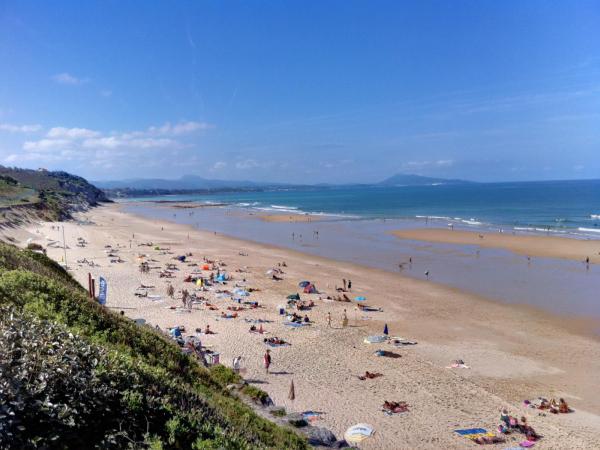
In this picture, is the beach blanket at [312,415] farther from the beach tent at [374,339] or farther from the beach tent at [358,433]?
the beach tent at [374,339]

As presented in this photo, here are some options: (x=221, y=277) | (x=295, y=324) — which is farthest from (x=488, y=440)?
(x=221, y=277)

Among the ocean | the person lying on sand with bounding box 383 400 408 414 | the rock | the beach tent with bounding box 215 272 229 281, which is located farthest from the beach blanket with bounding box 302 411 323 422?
the beach tent with bounding box 215 272 229 281

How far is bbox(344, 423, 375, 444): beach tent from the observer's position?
11.5 meters

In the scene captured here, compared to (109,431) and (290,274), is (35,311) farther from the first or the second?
(290,274)

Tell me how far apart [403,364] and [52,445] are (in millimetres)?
14387

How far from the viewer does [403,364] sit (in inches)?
661

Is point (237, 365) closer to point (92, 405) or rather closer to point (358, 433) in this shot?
point (358, 433)

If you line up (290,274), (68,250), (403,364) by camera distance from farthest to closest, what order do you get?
(68,250) < (290,274) < (403,364)

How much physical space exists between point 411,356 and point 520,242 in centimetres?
3432

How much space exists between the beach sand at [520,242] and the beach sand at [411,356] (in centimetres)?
1718

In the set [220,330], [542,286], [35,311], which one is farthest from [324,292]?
[35,311]

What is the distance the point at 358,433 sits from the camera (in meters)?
11.8

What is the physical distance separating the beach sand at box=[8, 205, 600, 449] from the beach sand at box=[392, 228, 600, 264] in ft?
56.4

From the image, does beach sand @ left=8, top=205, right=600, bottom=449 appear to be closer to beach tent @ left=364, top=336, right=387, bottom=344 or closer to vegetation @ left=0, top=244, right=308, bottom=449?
beach tent @ left=364, top=336, right=387, bottom=344
